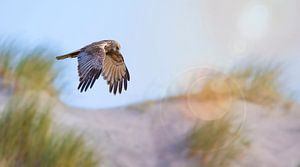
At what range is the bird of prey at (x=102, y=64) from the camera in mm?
7938

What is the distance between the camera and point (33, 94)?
450 inches

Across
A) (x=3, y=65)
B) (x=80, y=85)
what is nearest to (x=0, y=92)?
(x=3, y=65)

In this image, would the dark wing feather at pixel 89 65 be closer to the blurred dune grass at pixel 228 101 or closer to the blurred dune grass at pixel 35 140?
the blurred dune grass at pixel 35 140

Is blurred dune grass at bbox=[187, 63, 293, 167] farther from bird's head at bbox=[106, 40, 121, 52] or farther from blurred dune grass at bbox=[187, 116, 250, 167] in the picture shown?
bird's head at bbox=[106, 40, 121, 52]

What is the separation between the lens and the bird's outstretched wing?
348 inches

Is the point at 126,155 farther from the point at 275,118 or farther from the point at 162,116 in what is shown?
the point at 275,118

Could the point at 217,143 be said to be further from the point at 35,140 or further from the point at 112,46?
the point at 112,46

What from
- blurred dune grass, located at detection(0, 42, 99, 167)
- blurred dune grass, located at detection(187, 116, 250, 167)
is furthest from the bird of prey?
blurred dune grass, located at detection(187, 116, 250, 167)

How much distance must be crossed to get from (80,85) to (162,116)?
529 centimetres

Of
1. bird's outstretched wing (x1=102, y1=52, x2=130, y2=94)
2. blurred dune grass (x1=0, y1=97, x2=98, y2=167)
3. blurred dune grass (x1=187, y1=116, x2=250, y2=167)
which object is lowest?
blurred dune grass (x1=187, y1=116, x2=250, y2=167)

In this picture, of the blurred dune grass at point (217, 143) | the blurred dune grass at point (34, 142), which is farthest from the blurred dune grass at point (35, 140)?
the blurred dune grass at point (217, 143)

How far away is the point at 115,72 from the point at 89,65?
2.92 feet

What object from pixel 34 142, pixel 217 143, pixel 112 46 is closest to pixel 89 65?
pixel 112 46

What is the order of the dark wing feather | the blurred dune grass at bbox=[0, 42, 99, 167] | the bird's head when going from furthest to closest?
the blurred dune grass at bbox=[0, 42, 99, 167]
the bird's head
the dark wing feather
